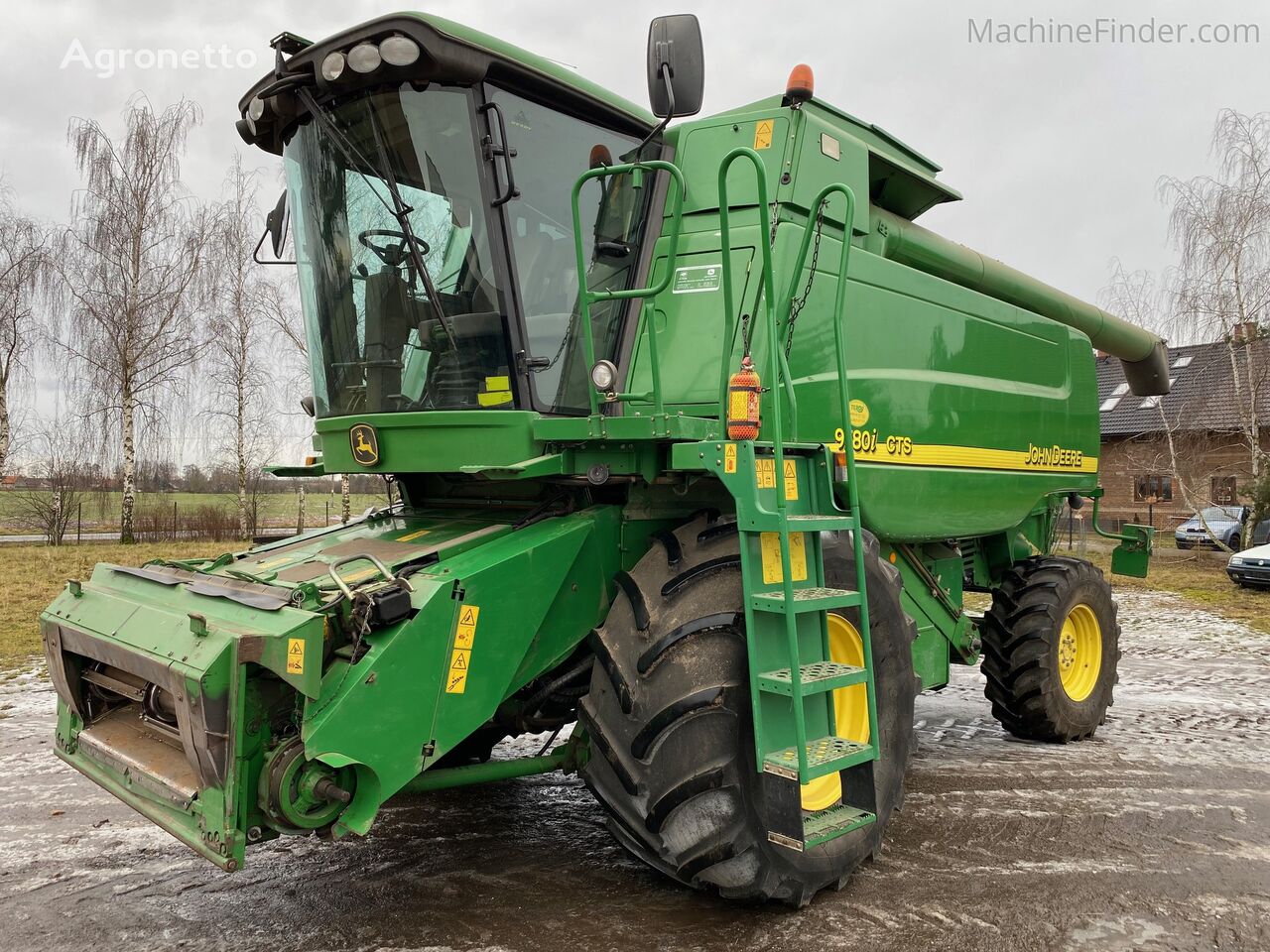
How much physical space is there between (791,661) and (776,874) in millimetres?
776

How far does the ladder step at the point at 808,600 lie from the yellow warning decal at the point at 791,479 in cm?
38

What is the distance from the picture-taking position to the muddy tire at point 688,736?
10.3ft

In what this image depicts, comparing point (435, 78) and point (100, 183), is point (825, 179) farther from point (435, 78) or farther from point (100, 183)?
point (100, 183)

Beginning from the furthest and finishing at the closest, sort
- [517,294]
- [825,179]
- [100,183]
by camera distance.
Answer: [100,183] < [825,179] < [517,294]

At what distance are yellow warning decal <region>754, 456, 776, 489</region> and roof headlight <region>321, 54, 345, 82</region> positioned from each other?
2.05 metres

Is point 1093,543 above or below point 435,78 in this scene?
below

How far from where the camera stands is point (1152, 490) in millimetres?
28109

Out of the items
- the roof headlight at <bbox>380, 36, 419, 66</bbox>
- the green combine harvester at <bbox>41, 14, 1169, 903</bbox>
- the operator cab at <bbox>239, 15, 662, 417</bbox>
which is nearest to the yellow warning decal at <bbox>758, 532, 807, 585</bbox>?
the green combine harvester at <bbox>41, 14, 1169, 903</bbox>

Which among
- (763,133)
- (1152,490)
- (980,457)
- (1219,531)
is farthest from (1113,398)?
(763,133)

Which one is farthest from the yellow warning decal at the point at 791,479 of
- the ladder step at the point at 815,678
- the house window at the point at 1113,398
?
the house window at the point at 1113,398

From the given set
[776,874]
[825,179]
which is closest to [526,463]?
[776,874]

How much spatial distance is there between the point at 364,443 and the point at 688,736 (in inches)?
69.0

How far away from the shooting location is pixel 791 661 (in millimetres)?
3078

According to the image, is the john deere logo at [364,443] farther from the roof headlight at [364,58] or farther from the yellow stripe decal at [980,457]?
the yellow stripe decal at [980,457]
